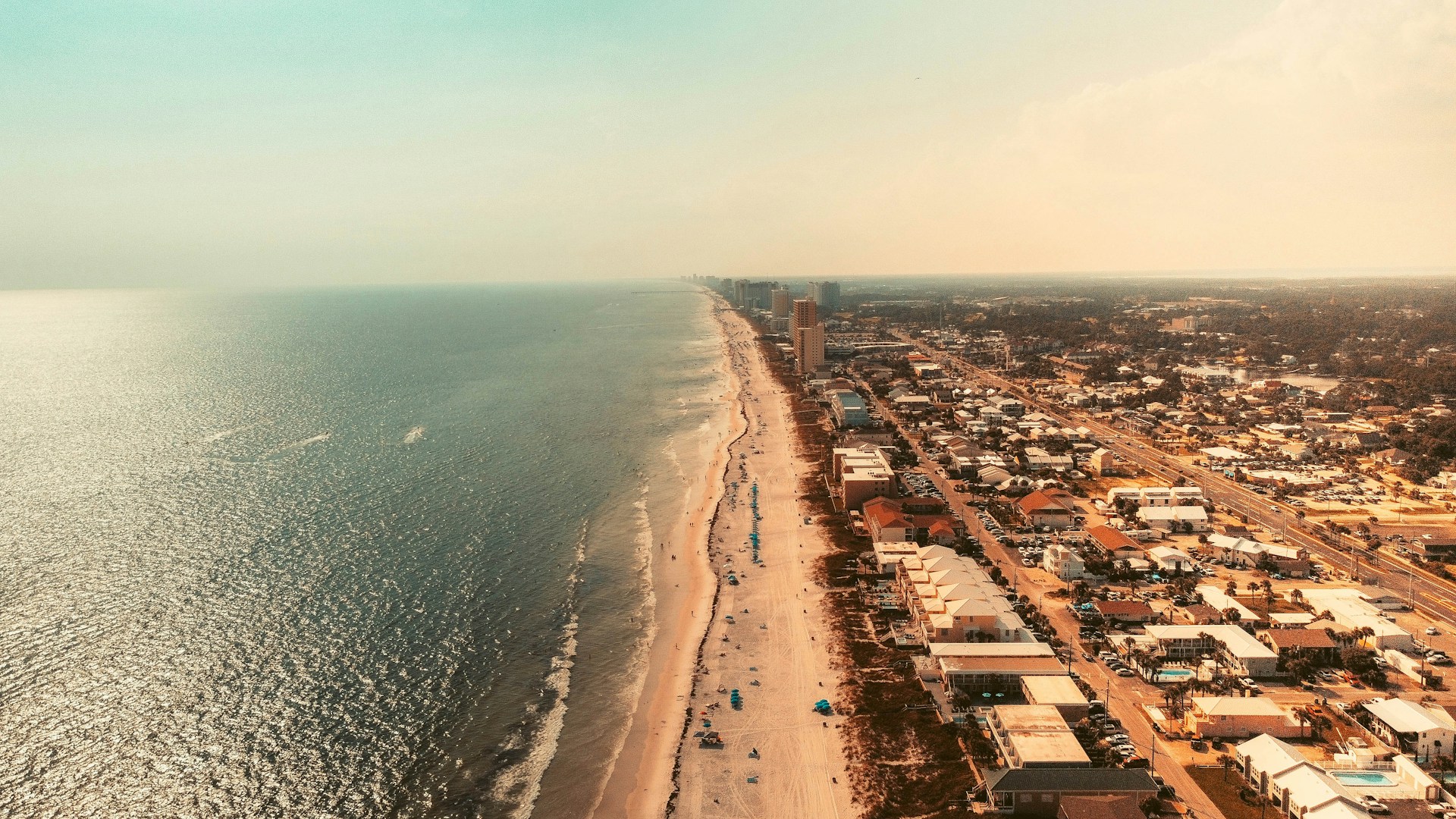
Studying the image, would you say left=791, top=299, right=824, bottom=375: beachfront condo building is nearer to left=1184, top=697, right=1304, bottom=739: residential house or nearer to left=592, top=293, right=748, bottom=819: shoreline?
left=592, top=293, right=748, bottom=819: shoreline

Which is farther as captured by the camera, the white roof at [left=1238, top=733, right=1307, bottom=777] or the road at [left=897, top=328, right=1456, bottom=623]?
the road at [left=897, top=328, right=1456, bottom=623]

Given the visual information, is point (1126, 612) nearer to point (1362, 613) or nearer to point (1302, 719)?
point (1302, 719)

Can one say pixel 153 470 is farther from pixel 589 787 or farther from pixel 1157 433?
pixel 1157 433

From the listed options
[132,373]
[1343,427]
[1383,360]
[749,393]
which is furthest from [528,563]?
[1383,360]

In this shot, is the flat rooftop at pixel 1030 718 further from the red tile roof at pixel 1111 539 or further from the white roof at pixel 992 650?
the red tile roof at pixel 1111 539

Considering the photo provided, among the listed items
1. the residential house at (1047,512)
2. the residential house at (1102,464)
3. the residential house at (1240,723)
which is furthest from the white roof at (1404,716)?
the residential house at (1102,464)

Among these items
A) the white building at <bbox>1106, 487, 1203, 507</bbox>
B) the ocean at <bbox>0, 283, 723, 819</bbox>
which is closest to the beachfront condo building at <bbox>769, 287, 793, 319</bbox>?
the ocean at <bbox>0, 283, 723, 819</bbox>
